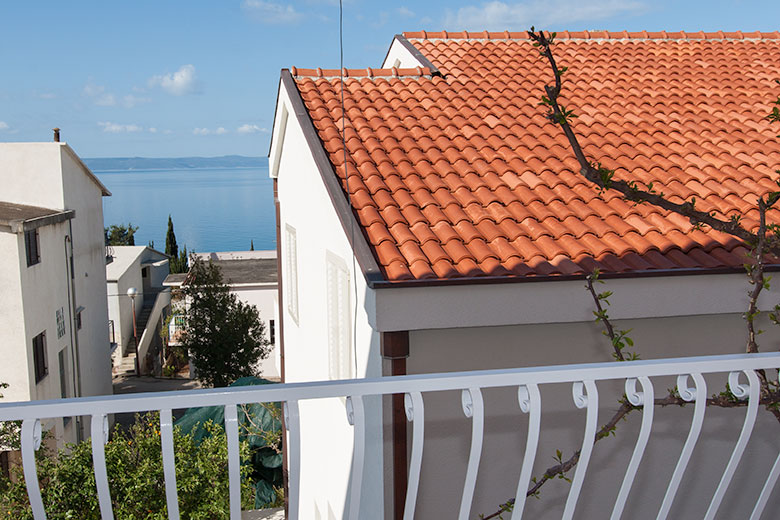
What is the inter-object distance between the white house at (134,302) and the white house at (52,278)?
626 cm

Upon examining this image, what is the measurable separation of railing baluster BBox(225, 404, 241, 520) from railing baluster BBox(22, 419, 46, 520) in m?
0.42

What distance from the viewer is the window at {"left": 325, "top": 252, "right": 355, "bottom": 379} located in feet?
19.2

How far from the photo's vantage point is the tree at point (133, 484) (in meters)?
8.38

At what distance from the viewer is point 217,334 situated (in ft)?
95.1

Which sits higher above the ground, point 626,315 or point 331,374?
point 626,315

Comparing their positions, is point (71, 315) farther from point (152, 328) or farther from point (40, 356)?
point (152, 328)

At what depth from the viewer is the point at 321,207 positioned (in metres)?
6.84

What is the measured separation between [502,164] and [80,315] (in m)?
22.0

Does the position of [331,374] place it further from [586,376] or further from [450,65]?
[586,376]

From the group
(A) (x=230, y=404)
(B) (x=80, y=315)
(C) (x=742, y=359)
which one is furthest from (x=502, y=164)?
(B) (x=80, y=315)

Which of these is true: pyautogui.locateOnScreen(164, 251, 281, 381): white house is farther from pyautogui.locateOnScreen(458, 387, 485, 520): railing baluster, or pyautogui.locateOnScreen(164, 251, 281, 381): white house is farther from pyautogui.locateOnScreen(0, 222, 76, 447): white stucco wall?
pyautogui.locateOnScreen(458, 387, 485, 520): railing baluster

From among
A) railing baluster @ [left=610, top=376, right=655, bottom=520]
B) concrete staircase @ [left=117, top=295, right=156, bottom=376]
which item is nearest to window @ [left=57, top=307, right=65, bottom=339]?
concrete staircase @ [left=117, top=295, right=156, bottom=376]

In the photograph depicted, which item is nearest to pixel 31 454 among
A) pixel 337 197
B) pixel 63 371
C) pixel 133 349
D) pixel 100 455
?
pixel 100 455

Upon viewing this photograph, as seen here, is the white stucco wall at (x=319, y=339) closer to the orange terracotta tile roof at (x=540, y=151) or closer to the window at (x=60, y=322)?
the orange terracotta tile roof at (x=540, y=151)
